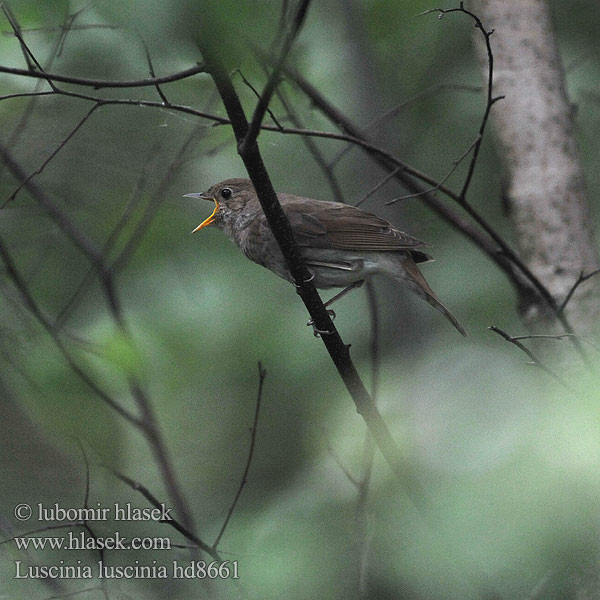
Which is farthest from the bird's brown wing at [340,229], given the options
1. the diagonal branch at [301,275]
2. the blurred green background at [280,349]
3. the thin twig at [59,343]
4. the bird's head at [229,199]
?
the thin twig at [59,343]

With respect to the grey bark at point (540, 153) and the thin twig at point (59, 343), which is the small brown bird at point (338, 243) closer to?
the grey bark at point (540, 153)

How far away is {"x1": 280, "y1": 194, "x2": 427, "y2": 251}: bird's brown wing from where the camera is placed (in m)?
4.15

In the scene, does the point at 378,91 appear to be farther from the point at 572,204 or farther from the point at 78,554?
the point at 78,554

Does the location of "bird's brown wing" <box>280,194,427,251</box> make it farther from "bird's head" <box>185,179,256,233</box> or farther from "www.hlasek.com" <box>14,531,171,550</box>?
"www.hlasek.com" <box>14,531,171,550</box>

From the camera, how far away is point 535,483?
173 centimetres

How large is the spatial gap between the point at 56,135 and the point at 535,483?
3324 millimetres

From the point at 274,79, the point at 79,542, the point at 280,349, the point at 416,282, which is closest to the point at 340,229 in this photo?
the point at 416,282

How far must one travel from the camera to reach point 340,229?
420 centimetres

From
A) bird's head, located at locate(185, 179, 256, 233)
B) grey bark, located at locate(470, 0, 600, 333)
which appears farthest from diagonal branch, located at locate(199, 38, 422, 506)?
grey bark, located at locate(470, 0, 600, 333)

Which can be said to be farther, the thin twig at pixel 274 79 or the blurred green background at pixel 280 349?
the blurred green background at pixel 280 349

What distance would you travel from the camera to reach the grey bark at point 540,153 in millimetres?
4340

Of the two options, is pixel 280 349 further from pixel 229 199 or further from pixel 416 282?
pixel 416 282

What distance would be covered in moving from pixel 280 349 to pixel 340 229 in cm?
119

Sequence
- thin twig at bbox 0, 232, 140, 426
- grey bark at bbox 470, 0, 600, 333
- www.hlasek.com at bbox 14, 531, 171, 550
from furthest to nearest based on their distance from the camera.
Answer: grey bark at bbox 470, 0, 600, 333, thin twig at bbox 0, 232, 140, 426, www.hlasek.com at bbox 14, 531, 171, 550
